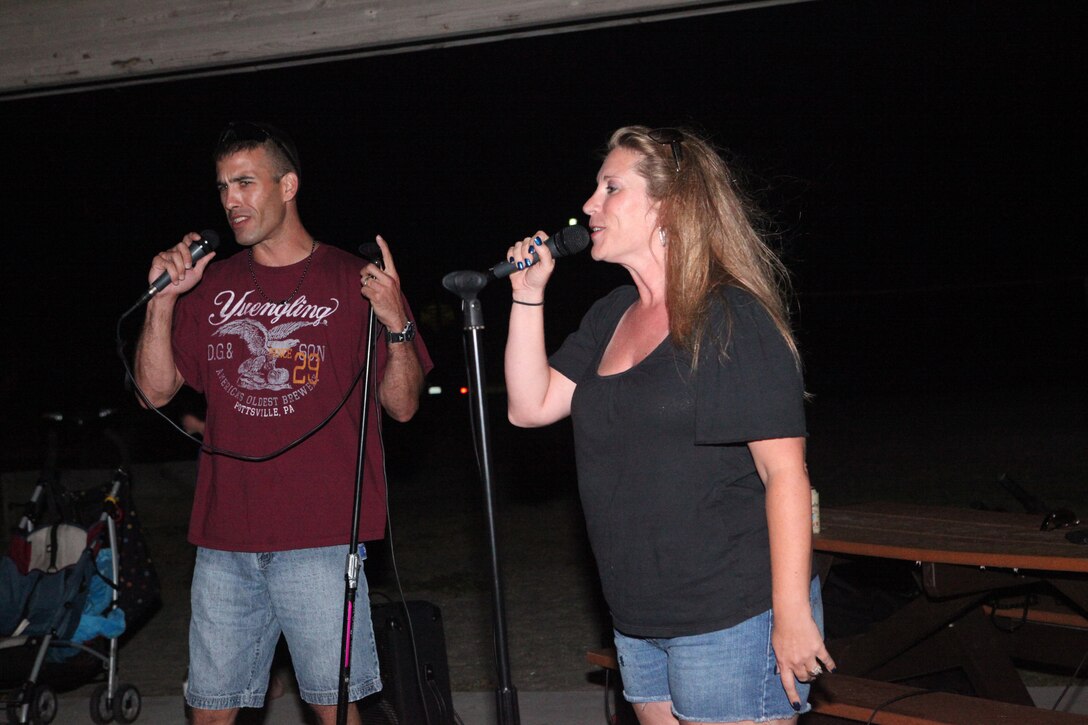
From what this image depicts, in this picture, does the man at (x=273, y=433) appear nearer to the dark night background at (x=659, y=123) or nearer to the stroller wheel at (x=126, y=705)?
the dark night background at (x=659, y=123)

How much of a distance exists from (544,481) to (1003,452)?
5.01m

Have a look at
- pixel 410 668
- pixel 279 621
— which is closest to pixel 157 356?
pixel 279 621

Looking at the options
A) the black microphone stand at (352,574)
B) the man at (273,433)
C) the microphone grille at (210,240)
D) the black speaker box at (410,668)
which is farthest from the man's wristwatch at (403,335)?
the black speaker box at (410,668)

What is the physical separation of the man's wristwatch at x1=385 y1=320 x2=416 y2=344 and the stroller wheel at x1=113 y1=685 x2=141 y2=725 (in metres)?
2.67

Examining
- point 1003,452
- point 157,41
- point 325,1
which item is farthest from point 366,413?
point 1003,452

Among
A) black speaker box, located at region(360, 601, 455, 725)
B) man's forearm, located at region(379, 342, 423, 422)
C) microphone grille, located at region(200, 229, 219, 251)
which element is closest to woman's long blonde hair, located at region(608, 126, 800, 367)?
man's forearm, located at region(379, 342, 423, 422)

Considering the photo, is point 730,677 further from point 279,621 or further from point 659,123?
point 659,123

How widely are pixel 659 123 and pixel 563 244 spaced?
12178 millimetres

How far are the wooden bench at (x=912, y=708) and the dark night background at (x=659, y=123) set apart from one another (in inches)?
58.5

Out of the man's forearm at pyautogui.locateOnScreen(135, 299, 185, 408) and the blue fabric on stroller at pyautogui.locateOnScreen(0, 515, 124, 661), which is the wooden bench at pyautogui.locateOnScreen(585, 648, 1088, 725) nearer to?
the man's forearm at pyautogui.locateOnScreen(135, 299, 185, 408)

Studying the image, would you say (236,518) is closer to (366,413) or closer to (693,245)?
(366,413)

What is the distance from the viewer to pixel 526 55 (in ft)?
34.4

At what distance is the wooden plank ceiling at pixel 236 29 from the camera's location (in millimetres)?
3693

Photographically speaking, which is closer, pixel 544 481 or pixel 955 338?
pixel 544 481
